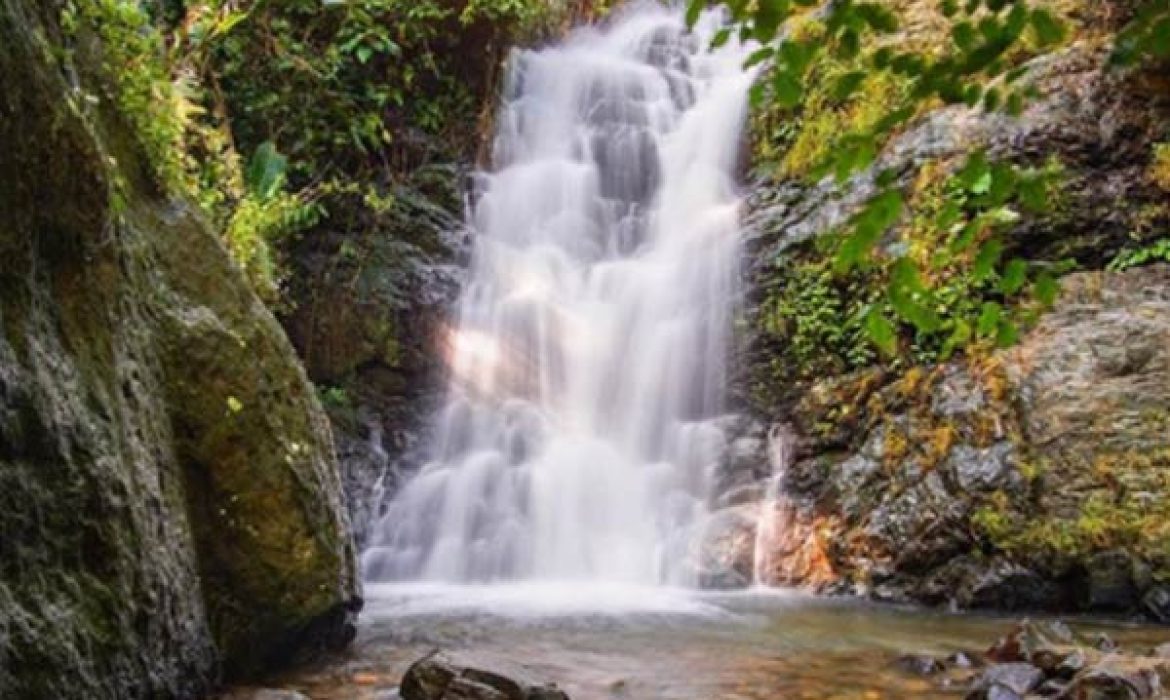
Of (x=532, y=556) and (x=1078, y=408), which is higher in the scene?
(x=1078, y=408)

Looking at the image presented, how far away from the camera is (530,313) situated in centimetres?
930

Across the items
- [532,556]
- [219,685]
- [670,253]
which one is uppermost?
[670,253]

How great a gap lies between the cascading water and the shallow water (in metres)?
0.67

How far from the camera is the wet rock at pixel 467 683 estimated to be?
3432mm

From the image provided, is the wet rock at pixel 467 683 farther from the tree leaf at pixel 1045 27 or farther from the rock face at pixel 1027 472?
the rock face at pixel 1027 472

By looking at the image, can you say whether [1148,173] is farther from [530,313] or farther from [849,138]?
[849,138]

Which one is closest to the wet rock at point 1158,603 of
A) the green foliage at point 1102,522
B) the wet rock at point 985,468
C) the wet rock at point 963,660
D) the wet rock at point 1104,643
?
the green foliage at point 1102,522

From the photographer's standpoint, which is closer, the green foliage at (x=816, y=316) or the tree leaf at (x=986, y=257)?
the tree leaf at (x=986, y=257)

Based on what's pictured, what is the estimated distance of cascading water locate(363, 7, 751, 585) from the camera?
7430 mm

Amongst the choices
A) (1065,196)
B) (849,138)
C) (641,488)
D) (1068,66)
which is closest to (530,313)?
(641,488)

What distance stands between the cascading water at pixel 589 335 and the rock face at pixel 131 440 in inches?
123

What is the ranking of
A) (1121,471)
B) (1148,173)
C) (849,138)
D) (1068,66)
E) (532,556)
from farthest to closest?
(1068,66)
(1148,173)
(532,556)
(1121,471)
(849,138)

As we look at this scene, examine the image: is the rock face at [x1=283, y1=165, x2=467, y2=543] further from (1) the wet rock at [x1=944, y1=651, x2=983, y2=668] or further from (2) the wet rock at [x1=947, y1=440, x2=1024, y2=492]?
(1) the wet rock at [x1=944, y1=651, x2=983, y2=668]

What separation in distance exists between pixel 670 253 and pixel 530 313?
5.25 ft
